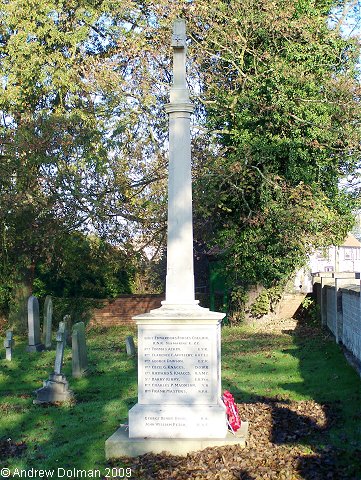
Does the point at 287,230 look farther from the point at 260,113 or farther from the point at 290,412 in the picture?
the point at 290,412

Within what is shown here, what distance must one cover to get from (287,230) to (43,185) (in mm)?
8311

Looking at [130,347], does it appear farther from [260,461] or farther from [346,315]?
[260,461]

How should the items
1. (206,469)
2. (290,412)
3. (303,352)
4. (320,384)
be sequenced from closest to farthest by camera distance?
(206,469) → (290,412) → (320,384) → (303,352)

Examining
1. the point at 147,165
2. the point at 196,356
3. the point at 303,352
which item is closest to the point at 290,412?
the point at 196,356

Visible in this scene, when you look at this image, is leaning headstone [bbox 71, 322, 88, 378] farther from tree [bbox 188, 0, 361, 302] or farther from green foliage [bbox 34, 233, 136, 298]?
green foliage [bbox 34, 233, 136, 298]

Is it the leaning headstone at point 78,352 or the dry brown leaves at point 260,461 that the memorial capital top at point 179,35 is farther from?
the leaning headstone at point 78,352

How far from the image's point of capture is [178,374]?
8.33 meters

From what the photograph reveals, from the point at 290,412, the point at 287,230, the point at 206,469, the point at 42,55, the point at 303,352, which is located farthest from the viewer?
the point at 42,55

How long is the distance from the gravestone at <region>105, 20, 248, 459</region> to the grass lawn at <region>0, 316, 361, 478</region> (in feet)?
2.08

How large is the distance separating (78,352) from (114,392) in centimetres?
213

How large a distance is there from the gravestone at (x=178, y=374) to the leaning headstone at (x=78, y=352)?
5.76 m

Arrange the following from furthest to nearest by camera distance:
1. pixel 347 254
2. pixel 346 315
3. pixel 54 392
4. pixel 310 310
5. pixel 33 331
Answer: pixel 347 254 → pixel 310 310 → pixel 33 331 → pixel 346 315 → pixel 54 392

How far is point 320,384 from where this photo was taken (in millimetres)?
12094

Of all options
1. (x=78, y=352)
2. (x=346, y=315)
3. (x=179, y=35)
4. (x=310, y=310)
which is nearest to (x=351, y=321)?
(x=346, y=315)
